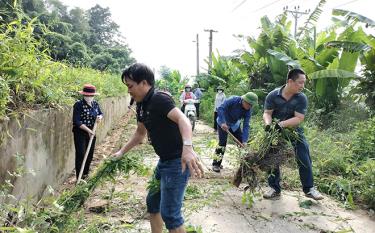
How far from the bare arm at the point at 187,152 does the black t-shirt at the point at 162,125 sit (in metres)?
0.12

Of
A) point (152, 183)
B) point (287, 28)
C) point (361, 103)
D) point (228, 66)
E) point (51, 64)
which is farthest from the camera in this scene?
point (228, 66)

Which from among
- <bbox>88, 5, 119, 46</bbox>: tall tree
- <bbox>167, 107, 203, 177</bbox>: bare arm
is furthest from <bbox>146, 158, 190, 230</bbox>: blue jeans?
<bbox>88, 5, 119, 46</bbox>: tall tree

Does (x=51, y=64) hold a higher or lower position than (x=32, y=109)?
higher

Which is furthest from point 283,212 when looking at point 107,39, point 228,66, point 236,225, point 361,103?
point 107,39

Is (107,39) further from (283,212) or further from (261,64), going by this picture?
(283,212)

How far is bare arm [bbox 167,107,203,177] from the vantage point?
99.0 inches

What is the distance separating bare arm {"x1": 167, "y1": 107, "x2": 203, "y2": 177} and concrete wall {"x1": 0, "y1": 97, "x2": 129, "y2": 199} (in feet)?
3.96

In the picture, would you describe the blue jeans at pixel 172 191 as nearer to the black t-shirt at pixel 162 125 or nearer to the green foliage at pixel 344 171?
the black t-shirt at pixel 162 125

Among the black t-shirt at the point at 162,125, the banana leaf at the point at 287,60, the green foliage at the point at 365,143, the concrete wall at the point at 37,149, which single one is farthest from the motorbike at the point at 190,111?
the black t-shirt at the point at 162,125

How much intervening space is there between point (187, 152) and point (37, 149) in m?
2.54

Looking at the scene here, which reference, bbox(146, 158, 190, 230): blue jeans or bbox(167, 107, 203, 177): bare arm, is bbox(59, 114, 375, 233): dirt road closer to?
bbox(146, 158, 190, 230): blue jeans

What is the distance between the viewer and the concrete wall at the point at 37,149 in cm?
337

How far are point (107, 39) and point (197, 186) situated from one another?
214ft

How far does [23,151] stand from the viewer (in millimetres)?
3805
